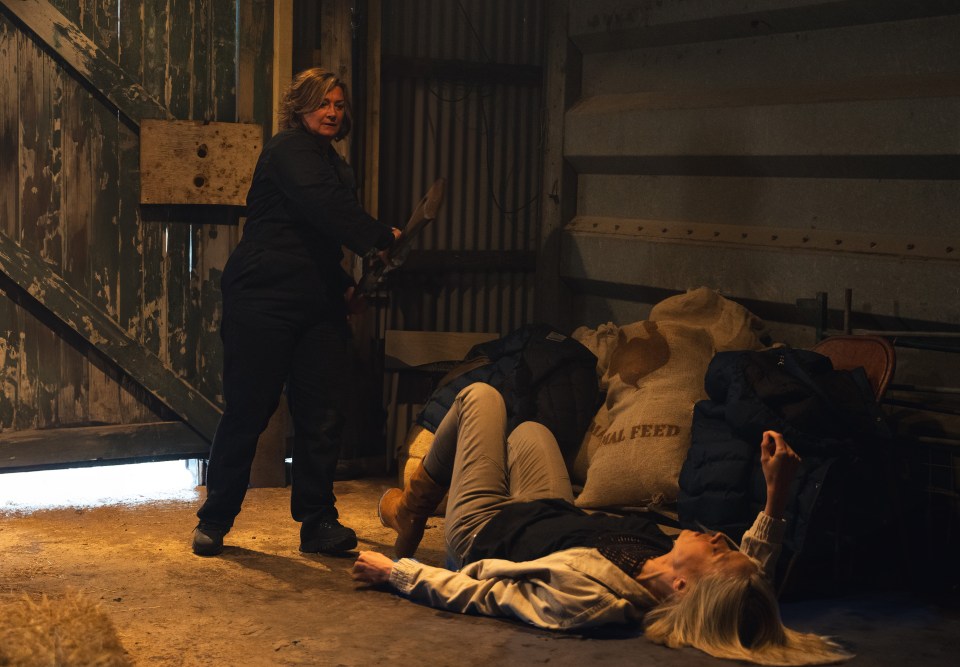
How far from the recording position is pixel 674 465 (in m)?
4.99

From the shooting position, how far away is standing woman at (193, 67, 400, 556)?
181 inches

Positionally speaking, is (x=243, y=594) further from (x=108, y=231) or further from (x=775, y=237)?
(x=775, y=237)

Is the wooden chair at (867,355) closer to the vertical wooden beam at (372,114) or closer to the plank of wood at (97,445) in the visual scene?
the vertical wooden beam at (372,114)

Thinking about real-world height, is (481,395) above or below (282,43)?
below

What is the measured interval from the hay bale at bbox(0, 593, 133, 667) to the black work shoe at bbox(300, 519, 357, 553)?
4.17 ft

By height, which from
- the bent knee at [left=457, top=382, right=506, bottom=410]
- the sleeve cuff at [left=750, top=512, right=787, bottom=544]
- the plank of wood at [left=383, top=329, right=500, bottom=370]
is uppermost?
the bent knee at [left=457, top=382, right=506, bottom=410]

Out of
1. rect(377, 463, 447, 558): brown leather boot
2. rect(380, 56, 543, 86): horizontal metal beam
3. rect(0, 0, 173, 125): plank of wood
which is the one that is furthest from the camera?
rect(380, 56, 543, 86): horizontal metal beam

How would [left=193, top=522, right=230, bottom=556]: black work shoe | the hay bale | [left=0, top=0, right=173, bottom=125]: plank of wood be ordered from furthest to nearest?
1. [left=0, top=0, right=173, bottom=125]: plank of wood
2. [left=193, top=522, right=230, bottom=556]: black work shoe
3. the hay bale

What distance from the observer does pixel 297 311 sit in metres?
4.66

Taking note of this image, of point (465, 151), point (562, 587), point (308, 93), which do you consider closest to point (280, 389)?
point (308, 93)

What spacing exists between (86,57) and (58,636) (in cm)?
294

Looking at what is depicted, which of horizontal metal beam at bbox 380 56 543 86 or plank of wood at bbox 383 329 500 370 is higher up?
horizontal metal beam at bbox 380 56 543 86

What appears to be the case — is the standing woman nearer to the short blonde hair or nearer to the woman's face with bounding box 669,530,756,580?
the short blonde hair

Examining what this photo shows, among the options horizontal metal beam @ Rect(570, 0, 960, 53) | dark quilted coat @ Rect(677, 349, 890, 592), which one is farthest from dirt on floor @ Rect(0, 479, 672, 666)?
horizontal metal beam @ Rect(570, 0, 960, 53)
